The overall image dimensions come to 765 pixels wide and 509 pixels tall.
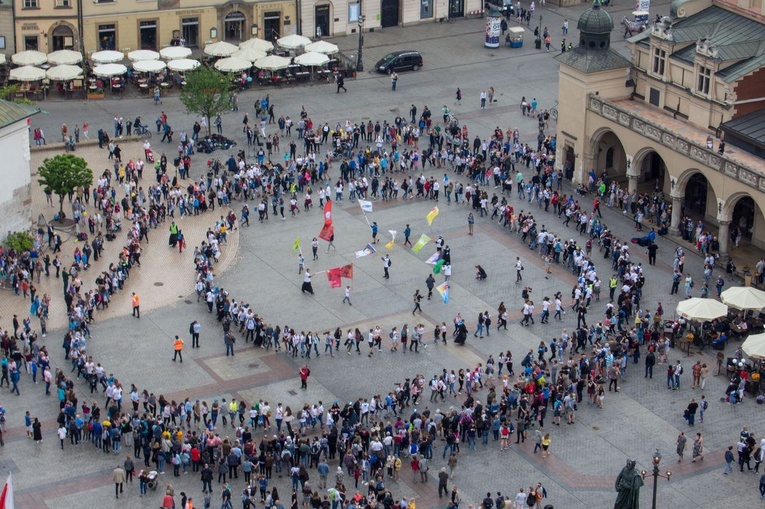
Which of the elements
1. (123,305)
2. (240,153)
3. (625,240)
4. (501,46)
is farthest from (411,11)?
(123,305)

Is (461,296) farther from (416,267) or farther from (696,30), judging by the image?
(696,30)

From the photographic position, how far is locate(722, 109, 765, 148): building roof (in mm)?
84812

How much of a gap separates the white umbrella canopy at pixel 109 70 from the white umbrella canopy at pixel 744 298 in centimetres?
4512

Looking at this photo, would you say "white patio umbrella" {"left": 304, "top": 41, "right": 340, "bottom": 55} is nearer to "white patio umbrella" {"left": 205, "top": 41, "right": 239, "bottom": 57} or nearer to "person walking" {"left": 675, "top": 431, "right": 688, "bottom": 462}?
"white patio umbrella" {"left": 205, "top": 41, "right": 239, "bottom": 57}

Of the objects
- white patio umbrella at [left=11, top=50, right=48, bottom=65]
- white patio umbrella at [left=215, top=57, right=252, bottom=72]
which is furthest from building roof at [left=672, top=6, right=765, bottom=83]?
white patio umbrella at [left=11, top=50, right=48, bottom=65]

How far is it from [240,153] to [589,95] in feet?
66.2

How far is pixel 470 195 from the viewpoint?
92.0 metres

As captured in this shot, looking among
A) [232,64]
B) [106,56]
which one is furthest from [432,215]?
[106,56]

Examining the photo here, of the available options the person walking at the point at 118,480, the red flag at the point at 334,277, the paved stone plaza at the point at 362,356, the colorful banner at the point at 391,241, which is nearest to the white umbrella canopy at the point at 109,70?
the paved stone plaza at the point at 362,356

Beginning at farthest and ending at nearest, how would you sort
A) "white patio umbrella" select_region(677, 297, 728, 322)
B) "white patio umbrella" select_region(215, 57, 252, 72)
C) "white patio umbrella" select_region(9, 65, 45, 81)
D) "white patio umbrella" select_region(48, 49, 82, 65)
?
"white patio umbrella" select_region(215, 57, 252, 72) → "white patio umbrella" select_region(48, 49, 82, 65) → "white patio umbrella" select_region(9, 65, 45, 81) → "white patio umbrella" select_region(677, 297, 728, 322)

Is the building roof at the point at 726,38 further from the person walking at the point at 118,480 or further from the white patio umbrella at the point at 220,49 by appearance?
the person walking at the point at 118,480

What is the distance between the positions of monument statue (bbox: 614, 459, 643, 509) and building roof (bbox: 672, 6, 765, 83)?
112 ft

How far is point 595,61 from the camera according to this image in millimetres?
92625

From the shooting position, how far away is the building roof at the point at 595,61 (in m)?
92.5
